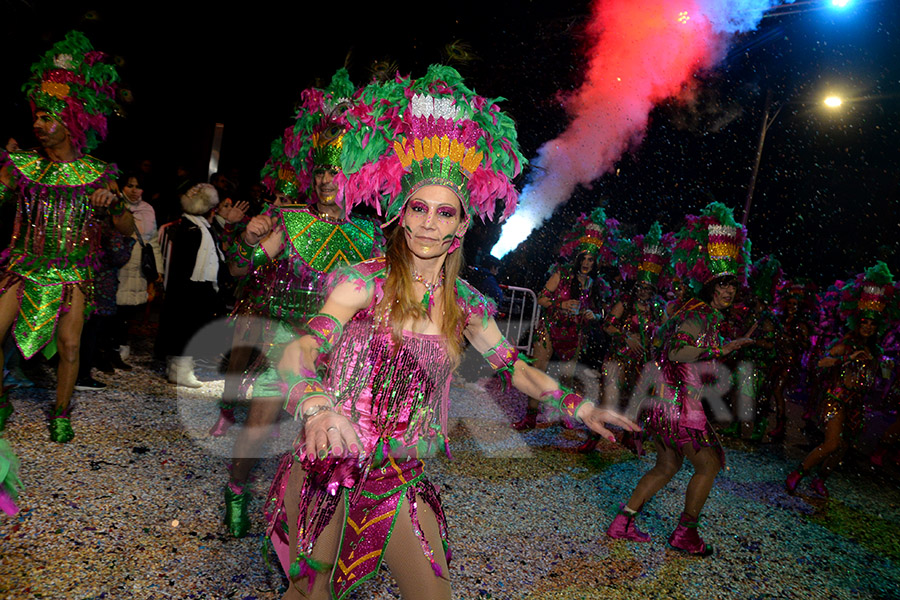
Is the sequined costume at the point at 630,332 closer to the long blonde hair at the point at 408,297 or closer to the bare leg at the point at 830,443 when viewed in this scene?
the bare leg at the point at 830,443

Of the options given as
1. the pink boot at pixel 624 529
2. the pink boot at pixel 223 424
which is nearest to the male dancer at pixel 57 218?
the pink boot at pixel 223 424

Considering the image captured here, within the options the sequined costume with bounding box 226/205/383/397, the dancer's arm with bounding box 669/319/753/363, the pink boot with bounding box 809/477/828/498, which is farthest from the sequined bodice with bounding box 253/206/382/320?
the pink boot with bounding box 809/477/828/498

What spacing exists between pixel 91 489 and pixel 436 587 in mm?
2660

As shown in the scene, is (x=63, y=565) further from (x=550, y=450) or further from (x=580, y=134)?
(x=580, y=134)

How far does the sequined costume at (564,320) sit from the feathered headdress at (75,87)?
4937 millimetres

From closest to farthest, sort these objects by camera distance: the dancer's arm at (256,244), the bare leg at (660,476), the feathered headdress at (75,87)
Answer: the dancer's arm at (256,244) < the bare leg at (660,476) < the feathered headdress at (75,87)

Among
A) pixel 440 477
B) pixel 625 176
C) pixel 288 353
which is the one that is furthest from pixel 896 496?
pixel 625 176

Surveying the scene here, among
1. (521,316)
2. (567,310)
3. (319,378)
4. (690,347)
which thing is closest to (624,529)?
(690,347)

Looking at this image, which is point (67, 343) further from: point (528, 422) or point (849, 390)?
point (849, 390)

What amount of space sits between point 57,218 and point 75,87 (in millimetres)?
1002

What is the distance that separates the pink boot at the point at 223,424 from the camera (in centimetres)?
465

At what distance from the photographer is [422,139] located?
83.3 inches

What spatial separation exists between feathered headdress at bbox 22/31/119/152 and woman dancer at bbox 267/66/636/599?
3084mm

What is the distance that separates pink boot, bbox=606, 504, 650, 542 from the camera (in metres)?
3.96
